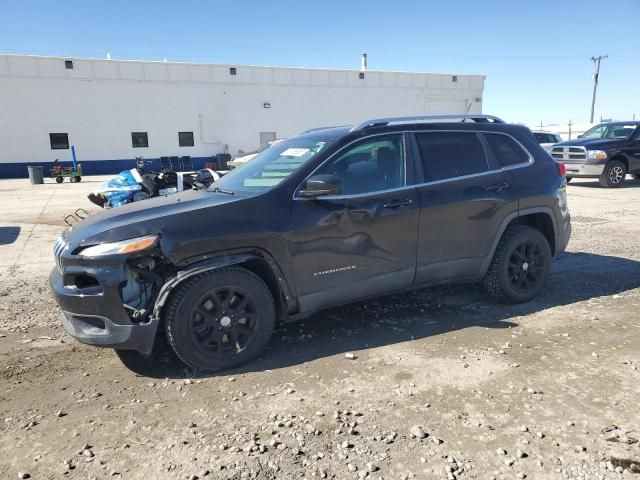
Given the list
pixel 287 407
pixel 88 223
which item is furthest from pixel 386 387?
pixel 88 223

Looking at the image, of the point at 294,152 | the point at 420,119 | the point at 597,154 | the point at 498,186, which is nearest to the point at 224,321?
the point at 294,152

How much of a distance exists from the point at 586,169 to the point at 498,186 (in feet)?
39.1

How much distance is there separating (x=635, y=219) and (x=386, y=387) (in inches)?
334

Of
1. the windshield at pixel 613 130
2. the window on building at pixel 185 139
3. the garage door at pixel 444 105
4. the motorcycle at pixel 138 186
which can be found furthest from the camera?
the garage door at pixel 444 105

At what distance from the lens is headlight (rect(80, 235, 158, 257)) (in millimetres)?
3285

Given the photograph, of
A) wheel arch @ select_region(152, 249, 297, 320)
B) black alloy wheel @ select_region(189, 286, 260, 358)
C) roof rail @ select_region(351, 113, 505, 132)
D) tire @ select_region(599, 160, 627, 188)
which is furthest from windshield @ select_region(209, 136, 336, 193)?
tire @ select_region(599, 160, 627, 188)

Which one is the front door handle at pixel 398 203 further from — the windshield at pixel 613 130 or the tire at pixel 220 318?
the windshield at pixel 613 130

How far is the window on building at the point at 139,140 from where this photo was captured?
1161 inches

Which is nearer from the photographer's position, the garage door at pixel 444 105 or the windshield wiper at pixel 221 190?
the windshield wiper at pixel 221 190

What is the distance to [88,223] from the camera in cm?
379

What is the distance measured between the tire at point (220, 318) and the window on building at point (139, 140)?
1127 inches

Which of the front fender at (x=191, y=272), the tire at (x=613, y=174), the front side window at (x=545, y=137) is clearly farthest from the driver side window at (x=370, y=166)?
the front side window at (x=545, y=137)

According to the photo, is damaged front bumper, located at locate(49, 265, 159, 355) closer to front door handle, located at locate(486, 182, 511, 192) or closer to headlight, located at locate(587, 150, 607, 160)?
front door handle, located at locate(486, 182, 511, 192)

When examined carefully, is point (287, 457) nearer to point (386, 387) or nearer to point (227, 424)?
point (227, 424)
